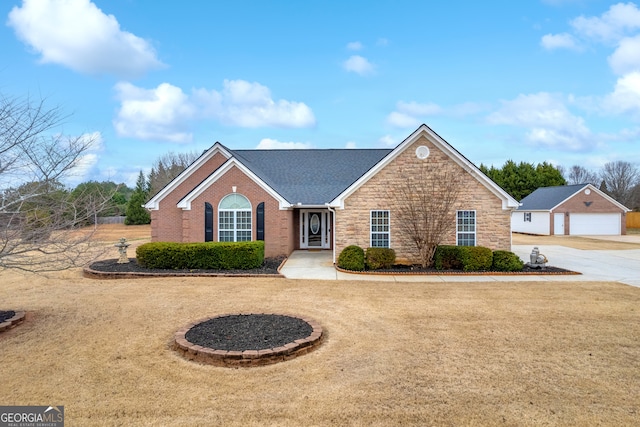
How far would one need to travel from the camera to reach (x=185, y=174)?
2002 cm

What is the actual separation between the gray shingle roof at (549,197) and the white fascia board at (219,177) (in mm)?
28328

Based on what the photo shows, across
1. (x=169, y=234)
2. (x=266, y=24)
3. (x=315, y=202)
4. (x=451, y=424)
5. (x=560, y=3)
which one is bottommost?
(x=451, y=424)

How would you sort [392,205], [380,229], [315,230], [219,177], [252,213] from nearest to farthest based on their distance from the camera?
[392,205] → [380,229] → [219,177] → [252,213] → [315,230]

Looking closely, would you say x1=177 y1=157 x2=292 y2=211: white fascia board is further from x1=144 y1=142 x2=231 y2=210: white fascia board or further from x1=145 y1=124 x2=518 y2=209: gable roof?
x1=144 y1=142 x2=231 y2=210: white fascia board

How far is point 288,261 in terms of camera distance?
1738cm

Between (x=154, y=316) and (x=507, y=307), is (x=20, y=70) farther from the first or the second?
(x=507, y=307)

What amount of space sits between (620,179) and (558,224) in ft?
131

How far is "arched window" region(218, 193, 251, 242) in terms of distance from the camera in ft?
59.0

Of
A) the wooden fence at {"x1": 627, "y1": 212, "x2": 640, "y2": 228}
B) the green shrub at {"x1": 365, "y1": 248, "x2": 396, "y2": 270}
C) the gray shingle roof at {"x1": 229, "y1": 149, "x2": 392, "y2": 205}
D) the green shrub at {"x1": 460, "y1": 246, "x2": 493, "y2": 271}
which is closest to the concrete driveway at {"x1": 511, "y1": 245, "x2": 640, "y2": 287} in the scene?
the green shrub at {"x1": 460, "y1": 246, "x2": 493, "y2": 271}

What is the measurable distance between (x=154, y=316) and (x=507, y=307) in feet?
27.0

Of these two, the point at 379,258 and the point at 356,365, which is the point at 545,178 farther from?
the point at 356,365

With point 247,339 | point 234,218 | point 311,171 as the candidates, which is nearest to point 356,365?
point 247,339

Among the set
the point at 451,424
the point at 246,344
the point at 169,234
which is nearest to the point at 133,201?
the point at 169,234

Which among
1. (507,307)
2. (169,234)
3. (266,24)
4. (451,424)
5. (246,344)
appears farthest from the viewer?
(169,234)
